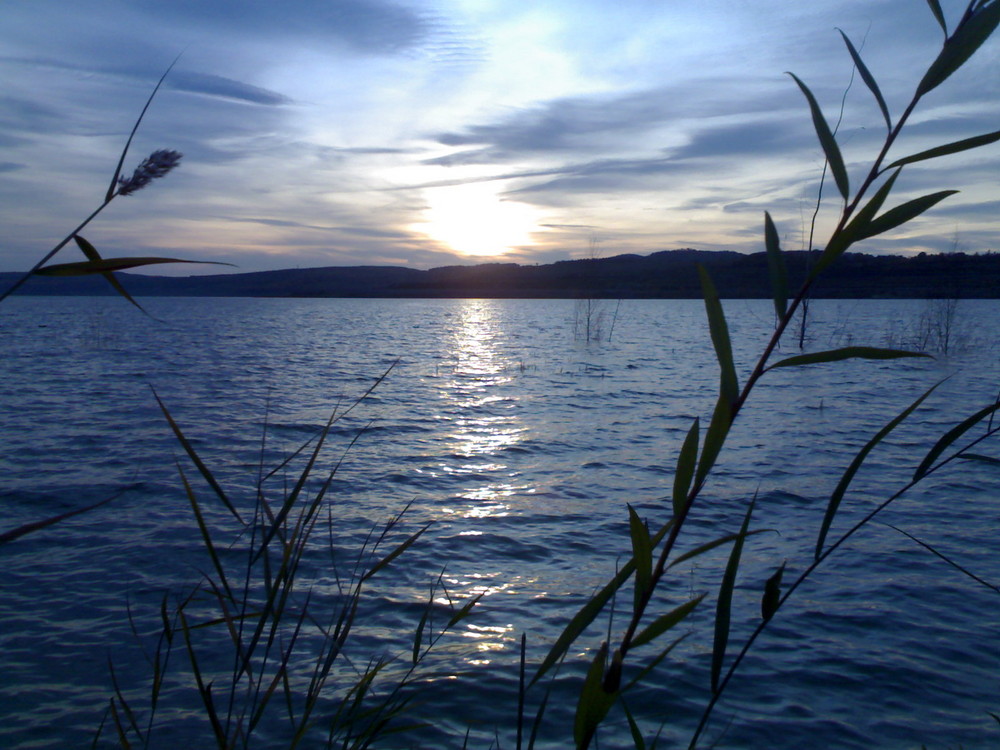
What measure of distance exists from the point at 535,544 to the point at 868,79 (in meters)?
5.29

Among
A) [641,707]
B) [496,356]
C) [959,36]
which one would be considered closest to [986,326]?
[496,356]

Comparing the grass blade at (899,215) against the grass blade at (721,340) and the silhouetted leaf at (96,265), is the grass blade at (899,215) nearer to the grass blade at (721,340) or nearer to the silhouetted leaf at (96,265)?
the grass blade at (721,340)

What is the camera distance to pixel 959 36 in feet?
2.39

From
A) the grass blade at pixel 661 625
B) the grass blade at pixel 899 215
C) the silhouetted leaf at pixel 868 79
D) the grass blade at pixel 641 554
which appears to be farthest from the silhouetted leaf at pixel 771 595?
the silhouetted leaf at pixel 868 79

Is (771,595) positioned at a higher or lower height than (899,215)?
lower

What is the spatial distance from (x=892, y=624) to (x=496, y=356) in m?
18.0

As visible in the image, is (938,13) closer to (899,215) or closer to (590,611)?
(899,215)

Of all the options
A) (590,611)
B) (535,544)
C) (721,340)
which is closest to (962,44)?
(721,340)

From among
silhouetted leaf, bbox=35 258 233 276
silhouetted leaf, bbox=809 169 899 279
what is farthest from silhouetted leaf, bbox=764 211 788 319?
silhouetted leaf, bbox=35 258 233 276

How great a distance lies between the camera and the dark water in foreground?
11.9ft

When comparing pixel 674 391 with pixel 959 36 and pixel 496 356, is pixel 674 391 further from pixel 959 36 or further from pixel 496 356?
pixel 959 36

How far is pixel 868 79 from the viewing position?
795 mm

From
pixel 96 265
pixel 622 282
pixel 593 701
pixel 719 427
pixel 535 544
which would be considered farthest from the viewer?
pixel 622 282

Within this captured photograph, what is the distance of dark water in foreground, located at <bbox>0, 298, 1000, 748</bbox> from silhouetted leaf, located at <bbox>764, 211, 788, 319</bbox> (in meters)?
1.49
